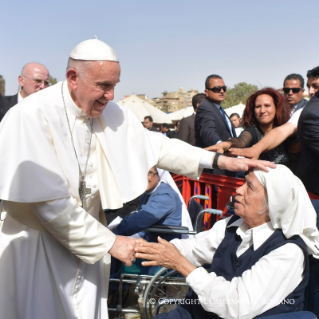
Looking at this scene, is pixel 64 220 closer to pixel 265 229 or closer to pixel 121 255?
pixel 121 255

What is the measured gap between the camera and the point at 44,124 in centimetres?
235

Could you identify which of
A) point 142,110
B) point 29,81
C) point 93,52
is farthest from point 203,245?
point 142,110

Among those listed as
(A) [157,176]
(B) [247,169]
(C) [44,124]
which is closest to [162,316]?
(B) [247,169]

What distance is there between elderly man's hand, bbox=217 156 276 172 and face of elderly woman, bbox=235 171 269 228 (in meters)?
0.06

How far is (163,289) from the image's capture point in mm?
3883

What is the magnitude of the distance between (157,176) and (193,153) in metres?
1.30

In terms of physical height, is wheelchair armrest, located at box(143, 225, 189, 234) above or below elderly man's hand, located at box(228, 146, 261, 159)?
below

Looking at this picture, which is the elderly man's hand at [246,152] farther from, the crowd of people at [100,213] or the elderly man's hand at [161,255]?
the elderly man's hand at [161,255]

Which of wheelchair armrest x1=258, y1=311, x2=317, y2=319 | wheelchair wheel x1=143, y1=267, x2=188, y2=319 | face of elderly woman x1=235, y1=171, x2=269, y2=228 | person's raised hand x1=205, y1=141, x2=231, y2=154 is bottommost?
wheelchair wheel x1=143, y1=267, x2=188, y2=319

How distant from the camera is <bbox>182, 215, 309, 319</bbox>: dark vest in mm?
2250

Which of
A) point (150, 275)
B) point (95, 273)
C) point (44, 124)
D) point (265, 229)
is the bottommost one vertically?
point (150, 275)

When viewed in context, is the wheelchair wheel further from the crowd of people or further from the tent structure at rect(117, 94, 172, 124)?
the tent structure at rect(117, 94, 172, 124)

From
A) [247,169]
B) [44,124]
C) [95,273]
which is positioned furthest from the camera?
[95,273]

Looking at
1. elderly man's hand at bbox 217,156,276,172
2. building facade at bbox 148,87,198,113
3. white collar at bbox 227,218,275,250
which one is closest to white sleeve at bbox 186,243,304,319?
white collar at bbox 227,218,275,250
